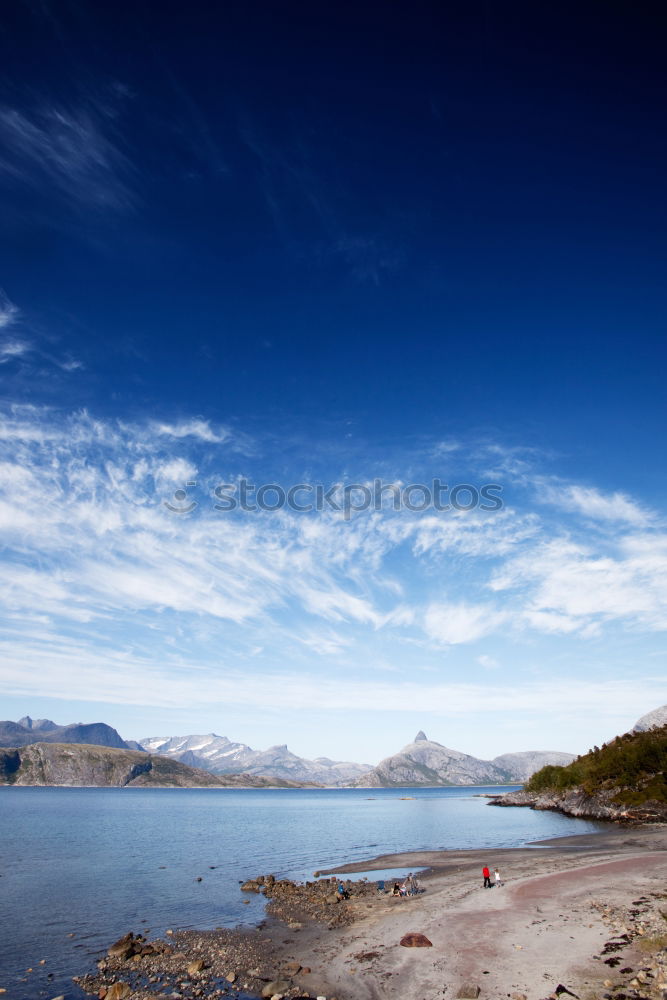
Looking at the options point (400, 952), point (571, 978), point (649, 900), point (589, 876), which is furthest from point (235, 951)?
point (589, 876)

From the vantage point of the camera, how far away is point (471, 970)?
2762cm

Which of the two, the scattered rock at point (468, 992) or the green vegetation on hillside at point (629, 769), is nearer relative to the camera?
the scattered rock at point (468, 992)

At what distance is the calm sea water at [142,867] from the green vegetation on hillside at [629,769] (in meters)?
10.8

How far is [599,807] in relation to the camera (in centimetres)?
12038

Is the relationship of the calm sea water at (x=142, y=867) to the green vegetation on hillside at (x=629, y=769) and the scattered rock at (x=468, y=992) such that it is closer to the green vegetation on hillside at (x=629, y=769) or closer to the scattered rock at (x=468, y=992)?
the green vegetation on hillside at (x=629, y=769)

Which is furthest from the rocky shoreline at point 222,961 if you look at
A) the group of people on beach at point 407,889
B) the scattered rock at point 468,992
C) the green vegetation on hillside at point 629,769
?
the green vegetation on hillside at point 629,769

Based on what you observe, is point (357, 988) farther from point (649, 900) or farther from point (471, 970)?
point (649, 900)

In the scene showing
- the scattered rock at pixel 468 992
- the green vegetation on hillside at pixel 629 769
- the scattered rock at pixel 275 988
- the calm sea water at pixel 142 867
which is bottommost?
the calm sea water at pixel 142 867

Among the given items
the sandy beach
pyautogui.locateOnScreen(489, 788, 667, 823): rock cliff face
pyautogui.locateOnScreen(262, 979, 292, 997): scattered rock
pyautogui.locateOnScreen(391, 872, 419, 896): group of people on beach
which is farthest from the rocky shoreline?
pyautogui.locateOnScreen(489, 788, 667, 823): rock cliff face

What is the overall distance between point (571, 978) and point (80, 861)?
250 feet

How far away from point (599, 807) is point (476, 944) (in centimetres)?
11238

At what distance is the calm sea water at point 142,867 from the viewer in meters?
39.0

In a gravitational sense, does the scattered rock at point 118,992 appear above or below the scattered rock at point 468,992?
below

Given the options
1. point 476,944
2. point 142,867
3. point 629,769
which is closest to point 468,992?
point 476,944
